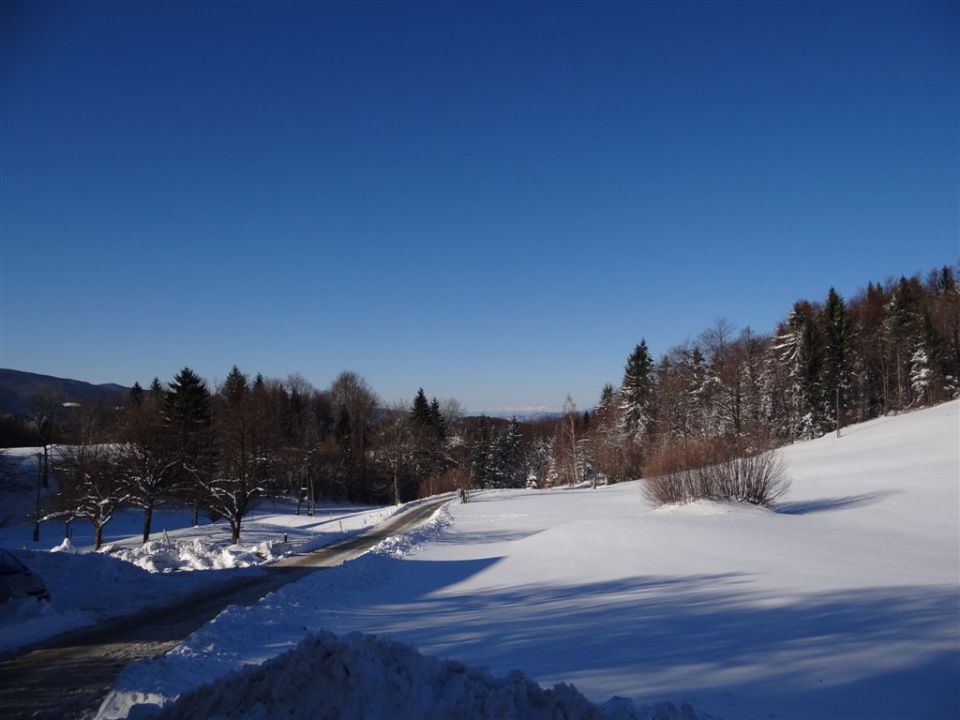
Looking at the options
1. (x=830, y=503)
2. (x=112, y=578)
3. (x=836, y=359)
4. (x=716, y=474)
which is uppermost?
(x=836, y=359)

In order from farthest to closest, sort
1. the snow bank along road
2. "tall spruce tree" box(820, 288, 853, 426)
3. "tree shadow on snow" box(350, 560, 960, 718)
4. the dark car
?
"tall spruce tree" box(820, 288, 853, 426), the dark car, the snow bank along road, "tree shadow on snow" box(350, 560, 960, 718)

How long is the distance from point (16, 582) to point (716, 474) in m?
18.8

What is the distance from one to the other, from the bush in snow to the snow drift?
16277mm

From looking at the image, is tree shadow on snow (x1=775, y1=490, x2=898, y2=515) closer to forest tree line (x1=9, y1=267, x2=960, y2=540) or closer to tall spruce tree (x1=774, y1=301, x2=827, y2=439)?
forest tree line (x1=9, y1=267, x2=960, y2=540)

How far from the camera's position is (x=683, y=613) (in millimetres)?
8633

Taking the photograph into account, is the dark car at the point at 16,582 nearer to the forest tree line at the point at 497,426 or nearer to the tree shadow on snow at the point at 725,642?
the tree shadow on snow at the point at 725,642

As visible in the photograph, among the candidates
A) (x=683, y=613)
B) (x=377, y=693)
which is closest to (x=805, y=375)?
(x=683, y=613)

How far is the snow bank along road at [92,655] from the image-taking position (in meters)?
6.74

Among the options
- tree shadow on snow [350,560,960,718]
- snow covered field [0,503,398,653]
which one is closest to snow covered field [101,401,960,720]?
tree shadow on snow [350,560,960,718]

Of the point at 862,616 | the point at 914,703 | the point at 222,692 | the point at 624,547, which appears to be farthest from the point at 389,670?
the point at 624,547

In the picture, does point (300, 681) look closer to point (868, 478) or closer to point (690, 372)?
point (868, 478)

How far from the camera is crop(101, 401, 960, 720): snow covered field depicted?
5898 millimetres

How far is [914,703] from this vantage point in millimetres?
5230

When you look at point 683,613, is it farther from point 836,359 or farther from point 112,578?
point 836,359
